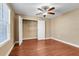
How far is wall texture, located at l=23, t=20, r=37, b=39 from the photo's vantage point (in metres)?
8.52

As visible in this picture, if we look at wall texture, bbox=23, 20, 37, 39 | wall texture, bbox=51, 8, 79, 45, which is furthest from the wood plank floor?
wall texture, bbox=23, 20, 37, 39

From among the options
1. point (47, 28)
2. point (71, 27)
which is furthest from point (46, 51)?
point (47, 28)

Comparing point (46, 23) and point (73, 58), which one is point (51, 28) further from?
point (73, 58)

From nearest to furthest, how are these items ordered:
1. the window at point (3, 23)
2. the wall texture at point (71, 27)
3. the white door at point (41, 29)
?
the window at point (3, 23)
the wall texture at point (71, 27)
the white door at point (41, 29)

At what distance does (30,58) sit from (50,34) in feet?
26.6

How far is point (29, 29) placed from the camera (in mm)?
8773

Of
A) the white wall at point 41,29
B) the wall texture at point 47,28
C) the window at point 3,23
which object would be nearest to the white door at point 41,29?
the white wall at point 41,29

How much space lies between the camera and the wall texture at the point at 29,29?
852cm

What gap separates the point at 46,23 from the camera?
28.9ft

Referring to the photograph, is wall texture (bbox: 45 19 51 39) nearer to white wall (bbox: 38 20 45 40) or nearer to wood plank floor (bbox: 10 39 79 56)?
white wall (bbox: 38 20 45 40)

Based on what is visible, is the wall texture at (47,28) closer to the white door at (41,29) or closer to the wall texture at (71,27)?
the white door at (41,29)

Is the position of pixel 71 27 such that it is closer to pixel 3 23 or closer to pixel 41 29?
pixel 41 29

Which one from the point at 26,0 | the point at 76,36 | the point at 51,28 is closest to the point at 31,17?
the point at 51,28

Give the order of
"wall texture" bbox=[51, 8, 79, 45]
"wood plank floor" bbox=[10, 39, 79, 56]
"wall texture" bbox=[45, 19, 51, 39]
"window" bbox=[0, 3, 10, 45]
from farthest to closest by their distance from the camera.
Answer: "wall texture" bbox=[45, 19, 51, 39], "wall texture" bbox=[51, 8, 79, 45], "wood plank floor" bbox=[10, 39, 79, 56], "window" bbox=[0, 3, 10, 45]
